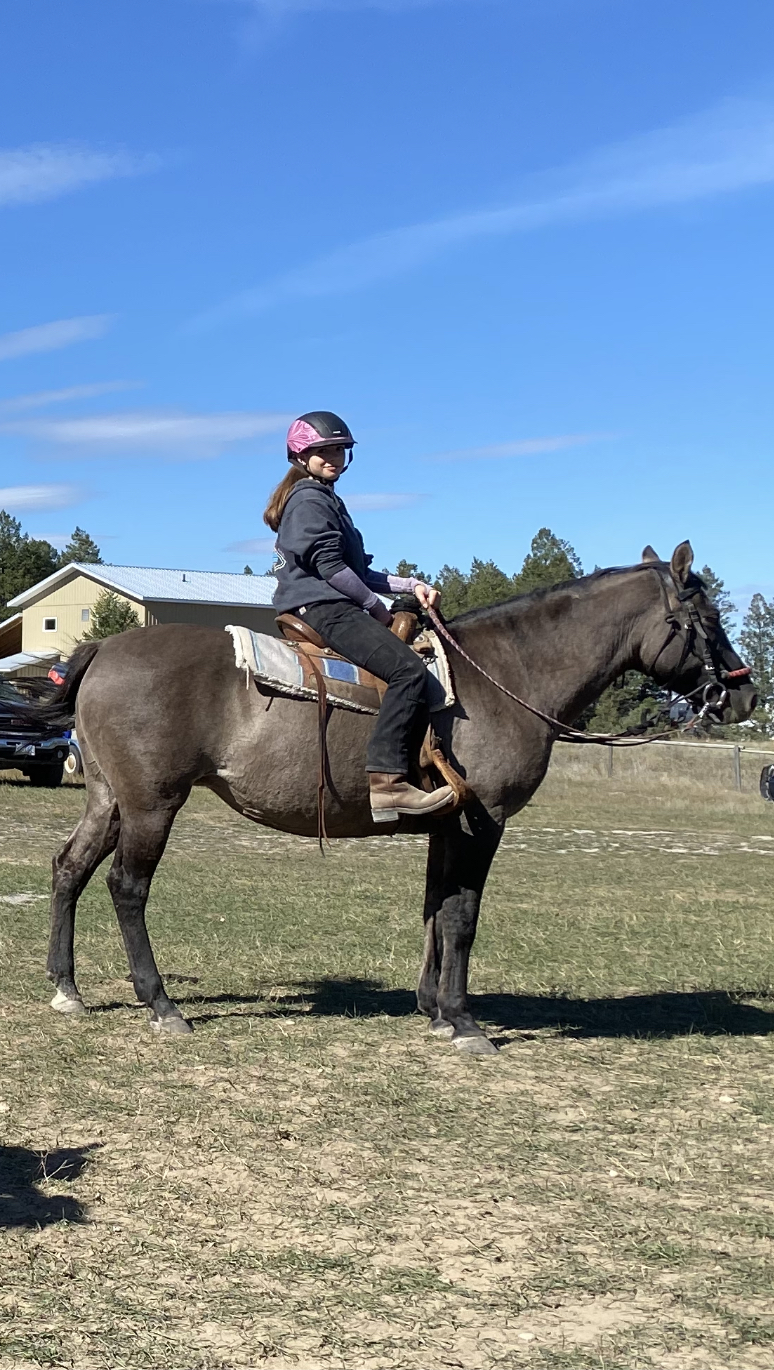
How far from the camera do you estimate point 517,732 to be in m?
7.31

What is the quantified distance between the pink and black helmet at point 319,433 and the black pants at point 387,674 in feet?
2.78

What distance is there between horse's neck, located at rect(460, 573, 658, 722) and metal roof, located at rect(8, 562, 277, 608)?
47.1 m

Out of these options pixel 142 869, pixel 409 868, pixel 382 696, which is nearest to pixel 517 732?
pixel 382 696

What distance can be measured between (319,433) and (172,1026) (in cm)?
324

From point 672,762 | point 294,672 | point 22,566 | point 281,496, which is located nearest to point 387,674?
point 294,672

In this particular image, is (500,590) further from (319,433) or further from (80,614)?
(319,433)

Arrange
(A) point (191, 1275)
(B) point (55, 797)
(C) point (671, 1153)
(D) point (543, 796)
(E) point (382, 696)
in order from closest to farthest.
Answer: (A) point (191, 1275)
(C) point (671, 1153)
(E) point (382, 696)
(B) point (55, 797)
(D) point (543, 796)

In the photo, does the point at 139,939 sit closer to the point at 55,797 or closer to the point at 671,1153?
the point at 671,1153

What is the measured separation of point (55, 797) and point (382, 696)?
17.1 metres

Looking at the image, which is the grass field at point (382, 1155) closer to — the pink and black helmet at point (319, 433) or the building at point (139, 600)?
the pink and black helmet at point (319, 433)

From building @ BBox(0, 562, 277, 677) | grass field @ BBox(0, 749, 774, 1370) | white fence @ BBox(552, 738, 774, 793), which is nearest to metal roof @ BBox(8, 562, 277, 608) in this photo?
building @ BBox(0, 562, 277, 677)

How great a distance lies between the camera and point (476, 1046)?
22.8 ft

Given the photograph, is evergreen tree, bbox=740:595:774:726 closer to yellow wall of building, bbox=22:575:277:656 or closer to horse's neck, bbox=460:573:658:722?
yellow wall of building, bbox=22:575:277:656

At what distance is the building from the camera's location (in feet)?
181
